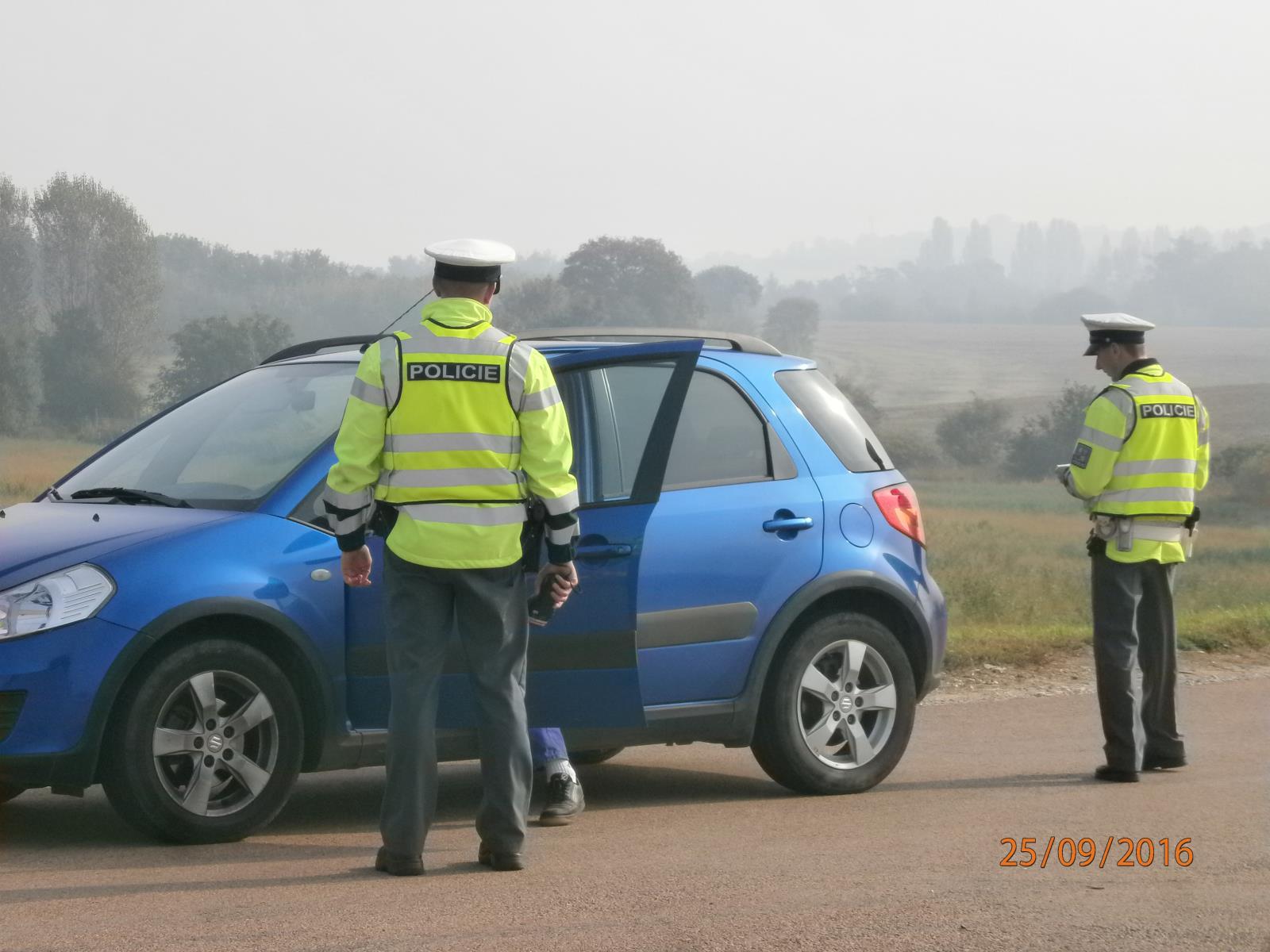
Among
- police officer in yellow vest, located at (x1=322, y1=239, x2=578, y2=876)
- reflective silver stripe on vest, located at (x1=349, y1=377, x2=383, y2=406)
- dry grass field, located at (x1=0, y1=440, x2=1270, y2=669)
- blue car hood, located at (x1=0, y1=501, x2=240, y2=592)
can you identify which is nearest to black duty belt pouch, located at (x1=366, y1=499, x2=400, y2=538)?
police officer in yellow vest, located at (x1=322, y1=239, x2=578, y2=876)

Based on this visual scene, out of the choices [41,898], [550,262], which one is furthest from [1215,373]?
[41,898]

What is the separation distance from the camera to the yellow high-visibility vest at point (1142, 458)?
7.32m

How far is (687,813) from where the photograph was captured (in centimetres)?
646

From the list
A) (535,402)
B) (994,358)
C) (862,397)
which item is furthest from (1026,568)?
(994,358)

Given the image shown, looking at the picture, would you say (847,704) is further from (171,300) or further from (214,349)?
(171,300)

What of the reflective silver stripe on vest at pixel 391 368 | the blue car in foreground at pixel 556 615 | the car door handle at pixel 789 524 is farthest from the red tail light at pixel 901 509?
the reflective silver stripe on vest at pixel 391 368

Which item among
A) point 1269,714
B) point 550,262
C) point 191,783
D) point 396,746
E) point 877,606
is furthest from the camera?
point 550,262

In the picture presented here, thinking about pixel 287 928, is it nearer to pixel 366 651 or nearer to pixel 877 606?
pixel 366 651

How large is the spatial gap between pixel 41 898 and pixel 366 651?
1380 mm

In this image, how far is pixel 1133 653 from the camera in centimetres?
732

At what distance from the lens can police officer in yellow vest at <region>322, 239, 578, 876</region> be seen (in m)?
5.08

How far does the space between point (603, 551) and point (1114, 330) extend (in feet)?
8.77

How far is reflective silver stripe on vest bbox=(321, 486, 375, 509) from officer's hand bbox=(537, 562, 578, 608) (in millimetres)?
607

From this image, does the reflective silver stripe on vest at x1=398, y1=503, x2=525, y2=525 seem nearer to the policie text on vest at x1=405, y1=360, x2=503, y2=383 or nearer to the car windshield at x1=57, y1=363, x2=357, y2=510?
the policie text on vest at x1=405, y1=360, x2=503, y2=383
